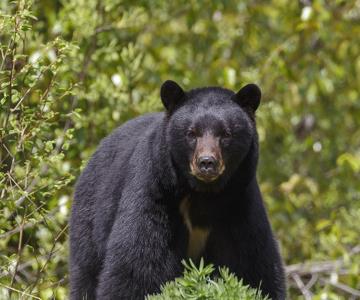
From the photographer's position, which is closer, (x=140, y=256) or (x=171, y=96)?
(x=140, y=256)

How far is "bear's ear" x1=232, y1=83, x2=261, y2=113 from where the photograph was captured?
5.91m

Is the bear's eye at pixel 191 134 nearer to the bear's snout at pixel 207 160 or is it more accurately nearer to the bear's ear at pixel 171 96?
the bear's snout at pixel 207 160

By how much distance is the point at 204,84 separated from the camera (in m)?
10.1

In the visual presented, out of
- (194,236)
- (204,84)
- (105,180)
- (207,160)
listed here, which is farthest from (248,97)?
(204,84)

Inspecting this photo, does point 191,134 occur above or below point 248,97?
below

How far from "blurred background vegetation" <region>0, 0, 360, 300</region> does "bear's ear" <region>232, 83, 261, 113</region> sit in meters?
1.04

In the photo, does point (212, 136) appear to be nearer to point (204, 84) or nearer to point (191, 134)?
point (191, 134)

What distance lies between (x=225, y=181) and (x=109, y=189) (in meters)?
0.79

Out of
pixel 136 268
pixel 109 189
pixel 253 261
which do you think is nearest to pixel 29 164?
pixel 109 189

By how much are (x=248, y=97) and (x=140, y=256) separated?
44.1 inches

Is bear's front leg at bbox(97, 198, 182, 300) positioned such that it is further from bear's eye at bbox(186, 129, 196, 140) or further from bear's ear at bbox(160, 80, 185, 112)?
bear's ear at bbox(160, 80, 185, 112)

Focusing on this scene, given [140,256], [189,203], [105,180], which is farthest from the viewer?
[105,180]

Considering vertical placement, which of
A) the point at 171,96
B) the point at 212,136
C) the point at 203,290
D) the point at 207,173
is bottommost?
the point at 203,290

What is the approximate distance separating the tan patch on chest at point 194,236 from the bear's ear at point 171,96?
0.56 metres
